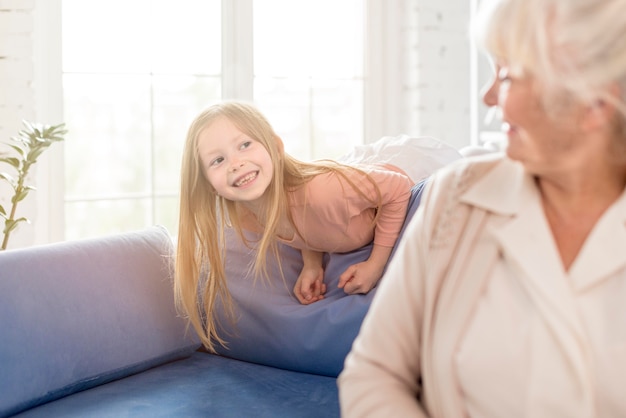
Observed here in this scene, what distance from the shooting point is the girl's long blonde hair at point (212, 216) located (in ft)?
6.73

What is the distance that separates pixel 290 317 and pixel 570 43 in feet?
3.89

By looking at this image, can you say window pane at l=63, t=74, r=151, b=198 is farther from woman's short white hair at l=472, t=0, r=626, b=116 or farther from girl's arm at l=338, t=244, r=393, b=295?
woman's short white hair at l=472, t=0, r=626, b=116

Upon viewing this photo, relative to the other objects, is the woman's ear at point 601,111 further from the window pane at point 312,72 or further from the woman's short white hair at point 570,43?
the window pane at point 312,72

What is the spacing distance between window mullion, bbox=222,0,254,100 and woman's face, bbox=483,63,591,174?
2.52 metres

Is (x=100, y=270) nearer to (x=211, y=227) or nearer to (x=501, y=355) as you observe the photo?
(x=211, y=227)

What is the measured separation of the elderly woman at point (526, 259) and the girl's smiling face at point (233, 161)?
87 centimetres

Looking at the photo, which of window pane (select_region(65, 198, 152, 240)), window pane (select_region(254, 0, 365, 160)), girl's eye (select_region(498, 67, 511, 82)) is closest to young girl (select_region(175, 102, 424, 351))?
girl's eye (select_region(498, 67, 511, 82))

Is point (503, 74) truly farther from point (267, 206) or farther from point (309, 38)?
point (309, 38)

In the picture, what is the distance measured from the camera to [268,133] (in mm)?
2088

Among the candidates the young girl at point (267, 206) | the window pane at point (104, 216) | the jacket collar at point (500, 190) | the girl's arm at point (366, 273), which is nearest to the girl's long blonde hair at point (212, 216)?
the young girl at point (267, 206)

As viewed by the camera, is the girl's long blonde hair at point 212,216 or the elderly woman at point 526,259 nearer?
the elderly woman at point 526,259

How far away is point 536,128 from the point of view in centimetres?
106

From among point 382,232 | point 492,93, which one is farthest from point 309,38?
point 492,93

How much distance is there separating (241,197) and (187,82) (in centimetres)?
151
